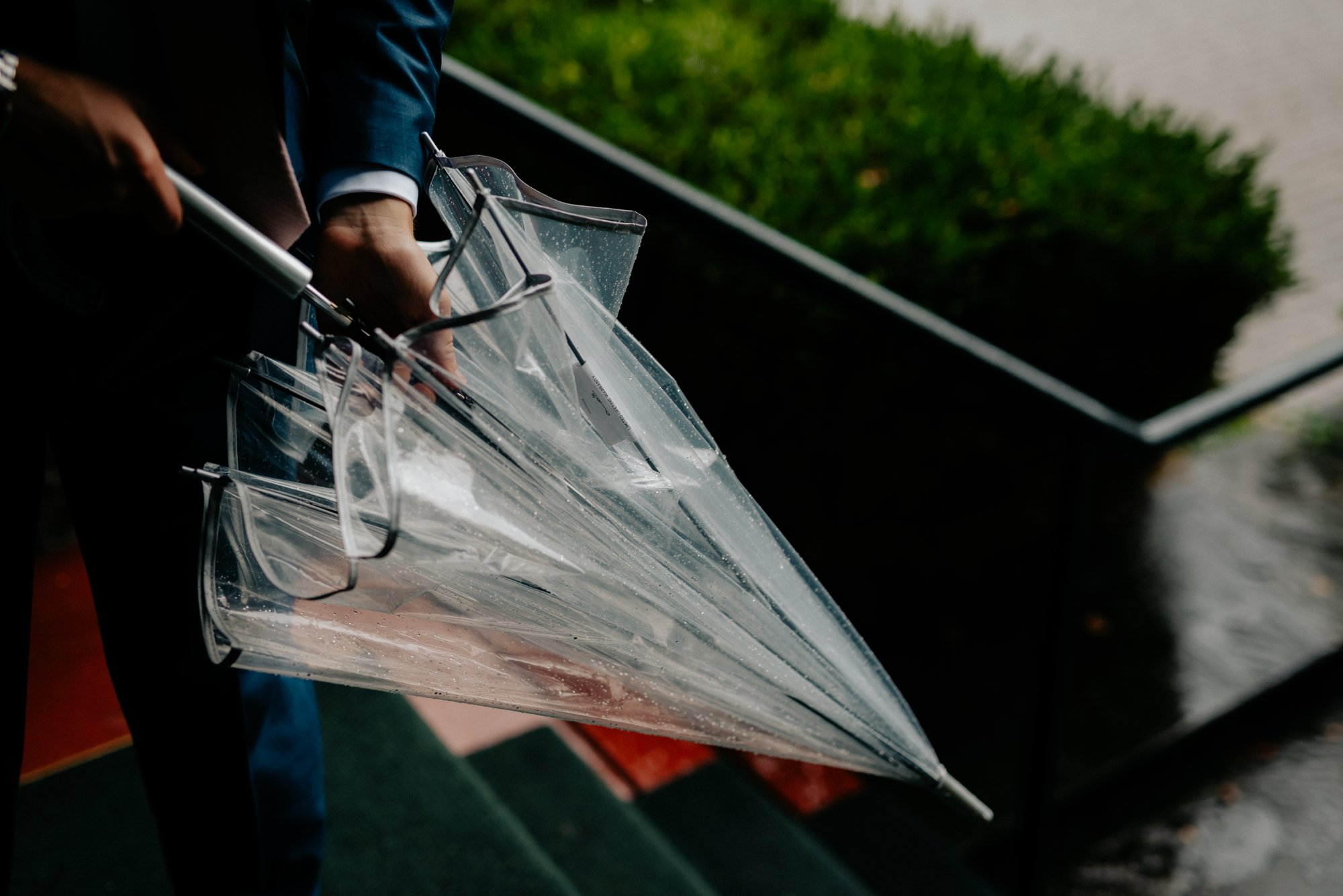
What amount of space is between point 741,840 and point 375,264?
1.64 m

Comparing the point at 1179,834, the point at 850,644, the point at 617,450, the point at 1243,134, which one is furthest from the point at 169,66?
the point at 1243,134

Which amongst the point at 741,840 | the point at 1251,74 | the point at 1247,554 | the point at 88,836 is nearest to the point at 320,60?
the point at 88,836

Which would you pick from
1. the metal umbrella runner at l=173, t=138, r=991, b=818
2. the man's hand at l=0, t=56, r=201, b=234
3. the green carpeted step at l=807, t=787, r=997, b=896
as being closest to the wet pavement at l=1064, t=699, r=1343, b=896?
the green carpeted step at l=807, t=787, r=997, b=896

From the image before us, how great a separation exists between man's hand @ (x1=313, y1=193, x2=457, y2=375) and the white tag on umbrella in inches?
7.2

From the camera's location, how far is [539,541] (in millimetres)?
1009

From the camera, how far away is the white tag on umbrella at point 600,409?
3.43ft

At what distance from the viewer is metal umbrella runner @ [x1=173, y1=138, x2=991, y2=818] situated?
38.9 inches

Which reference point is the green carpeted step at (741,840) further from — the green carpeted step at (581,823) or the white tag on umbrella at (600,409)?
the white tag on umbrella at (600,409)

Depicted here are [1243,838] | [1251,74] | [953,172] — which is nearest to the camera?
[1243,838]

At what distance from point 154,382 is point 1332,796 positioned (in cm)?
300

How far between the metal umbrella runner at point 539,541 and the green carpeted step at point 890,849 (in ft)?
4.48

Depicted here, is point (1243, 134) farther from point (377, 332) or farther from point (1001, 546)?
point (377, 332)

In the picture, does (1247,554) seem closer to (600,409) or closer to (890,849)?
(890,849)

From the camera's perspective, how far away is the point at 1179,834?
273 cm
